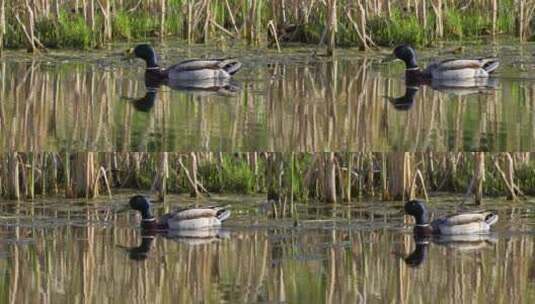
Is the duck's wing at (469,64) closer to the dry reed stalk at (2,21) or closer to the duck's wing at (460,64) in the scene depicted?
the duck's wing at (460,64)

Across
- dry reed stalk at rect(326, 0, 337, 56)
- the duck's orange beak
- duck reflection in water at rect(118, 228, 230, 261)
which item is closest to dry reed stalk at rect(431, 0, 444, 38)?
dry reed stalk at rect(326, 0, 337, 56)

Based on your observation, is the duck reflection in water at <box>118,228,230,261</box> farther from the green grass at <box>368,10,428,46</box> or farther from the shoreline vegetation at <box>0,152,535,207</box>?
the green grass at <box>368,10,428,46</box>

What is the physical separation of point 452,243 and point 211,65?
105 inches

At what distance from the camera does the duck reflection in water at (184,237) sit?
1123 cm

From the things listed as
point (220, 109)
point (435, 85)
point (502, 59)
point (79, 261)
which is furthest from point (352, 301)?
point (502, 59)

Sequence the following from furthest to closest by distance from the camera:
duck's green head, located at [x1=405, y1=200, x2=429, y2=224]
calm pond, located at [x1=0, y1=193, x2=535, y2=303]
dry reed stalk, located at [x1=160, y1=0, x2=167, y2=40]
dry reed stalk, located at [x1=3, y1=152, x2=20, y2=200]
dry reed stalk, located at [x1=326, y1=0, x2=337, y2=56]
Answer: dry reed stalk, located at [x1=160, y1=0, x2=167, y2=40] < dry reed stalk, located at [x1=326, y1=0, x2=337, y2=56] < dry reed stalk, located at [x1=3, y1=152, x2=20, y2=200] < duck's green head, located at [x1=405, y1=200, x2=429, y2=224] < calm pond, located at [x1=0, y1=193, x2=535, y2=303]

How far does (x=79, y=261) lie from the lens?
34.3 feet

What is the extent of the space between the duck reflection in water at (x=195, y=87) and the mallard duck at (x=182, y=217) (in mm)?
730

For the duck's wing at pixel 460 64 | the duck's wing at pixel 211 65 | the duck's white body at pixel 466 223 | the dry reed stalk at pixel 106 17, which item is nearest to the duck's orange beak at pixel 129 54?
the dry reed stalk at pixel 106 17

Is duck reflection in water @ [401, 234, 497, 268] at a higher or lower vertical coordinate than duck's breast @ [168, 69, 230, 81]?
lower

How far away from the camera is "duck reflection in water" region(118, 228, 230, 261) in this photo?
1123 centimetres

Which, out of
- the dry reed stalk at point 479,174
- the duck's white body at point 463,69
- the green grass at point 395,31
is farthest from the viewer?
the green grass at point 395,31

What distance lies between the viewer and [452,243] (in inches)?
463

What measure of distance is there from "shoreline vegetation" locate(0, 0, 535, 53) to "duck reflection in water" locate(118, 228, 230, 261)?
2.72 m
